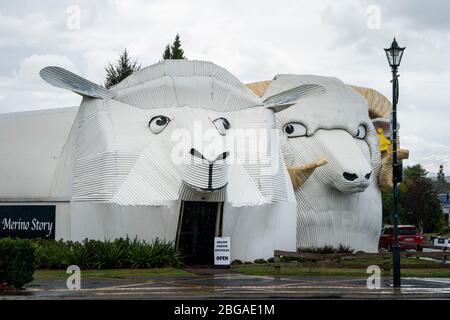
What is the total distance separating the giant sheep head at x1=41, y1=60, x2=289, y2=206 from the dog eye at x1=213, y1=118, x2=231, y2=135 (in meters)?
0.03

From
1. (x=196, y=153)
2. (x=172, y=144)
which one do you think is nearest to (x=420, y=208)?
(x=172, y=144)

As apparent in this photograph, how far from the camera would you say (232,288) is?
69.4 feet

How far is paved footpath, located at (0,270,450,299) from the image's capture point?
18859 millimetres

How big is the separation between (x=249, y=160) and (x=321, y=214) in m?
8.50

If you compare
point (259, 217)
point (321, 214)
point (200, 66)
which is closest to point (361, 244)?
point (321, 214)

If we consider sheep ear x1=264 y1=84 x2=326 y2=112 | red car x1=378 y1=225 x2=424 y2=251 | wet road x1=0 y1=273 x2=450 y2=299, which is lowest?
wet road x1=0 y1=273 x2=450 y2=299

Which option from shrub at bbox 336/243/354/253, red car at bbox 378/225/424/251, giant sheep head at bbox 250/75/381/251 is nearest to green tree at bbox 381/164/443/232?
red car at bbox 378/225/424/251

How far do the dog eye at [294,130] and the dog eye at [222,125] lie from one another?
7.94 meters

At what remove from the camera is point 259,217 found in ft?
100.0

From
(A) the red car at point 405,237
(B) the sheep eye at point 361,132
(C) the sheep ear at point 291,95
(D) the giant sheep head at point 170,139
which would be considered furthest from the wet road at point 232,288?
(A) the red car at point 405,237

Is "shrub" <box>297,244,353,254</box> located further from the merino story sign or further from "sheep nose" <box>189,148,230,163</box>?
the merino story sign

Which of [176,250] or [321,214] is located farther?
[321,214]

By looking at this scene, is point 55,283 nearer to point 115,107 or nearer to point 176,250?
point 176,250

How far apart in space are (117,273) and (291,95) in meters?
11.4
